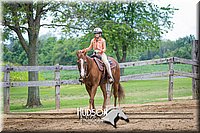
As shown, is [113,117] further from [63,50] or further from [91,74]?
[63,50]

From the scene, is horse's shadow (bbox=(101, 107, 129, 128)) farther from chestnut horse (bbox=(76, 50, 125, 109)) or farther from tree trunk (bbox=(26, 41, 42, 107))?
tree trunk (bbox=(26, 41, 42, 107))

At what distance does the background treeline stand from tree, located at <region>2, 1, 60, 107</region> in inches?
5.1

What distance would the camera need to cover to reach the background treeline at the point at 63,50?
7.04 m

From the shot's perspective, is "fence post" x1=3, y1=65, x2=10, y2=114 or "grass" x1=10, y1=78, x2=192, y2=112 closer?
"grass" x1=10, y1=78, x2=192, y2=112

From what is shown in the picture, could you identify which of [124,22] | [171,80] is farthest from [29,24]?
[171,80]

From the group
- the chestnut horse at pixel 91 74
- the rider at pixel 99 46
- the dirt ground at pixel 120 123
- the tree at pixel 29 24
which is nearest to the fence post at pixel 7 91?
the tree at pixel 29 24

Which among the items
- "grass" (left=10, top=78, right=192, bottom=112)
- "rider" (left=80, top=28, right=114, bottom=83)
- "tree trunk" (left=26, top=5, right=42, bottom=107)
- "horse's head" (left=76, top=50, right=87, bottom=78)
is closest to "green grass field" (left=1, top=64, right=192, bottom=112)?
"grass" (left=10, top=78, right=192, bottom=112)

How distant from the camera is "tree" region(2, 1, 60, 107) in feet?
23.1

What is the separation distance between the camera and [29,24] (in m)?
7.26

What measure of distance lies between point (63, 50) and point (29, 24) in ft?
2.97

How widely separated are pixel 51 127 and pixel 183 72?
3.95 m

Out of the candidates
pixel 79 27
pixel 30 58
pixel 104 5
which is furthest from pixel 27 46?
pixel 104 5

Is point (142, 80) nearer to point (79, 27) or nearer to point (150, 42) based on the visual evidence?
point (150, 42)

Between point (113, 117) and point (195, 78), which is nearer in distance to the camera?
point (113, 117)
